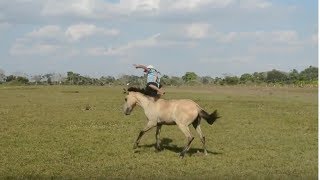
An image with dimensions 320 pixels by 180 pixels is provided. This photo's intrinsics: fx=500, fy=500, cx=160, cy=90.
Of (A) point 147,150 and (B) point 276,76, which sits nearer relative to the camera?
(A) point 147,150

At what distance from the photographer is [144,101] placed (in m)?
13.3

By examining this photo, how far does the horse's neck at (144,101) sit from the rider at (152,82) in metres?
0.60

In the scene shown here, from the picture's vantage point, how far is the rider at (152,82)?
14.1 m

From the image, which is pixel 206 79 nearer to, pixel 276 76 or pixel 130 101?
pixel 276 76

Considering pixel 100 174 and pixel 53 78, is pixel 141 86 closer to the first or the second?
pixel 100 174

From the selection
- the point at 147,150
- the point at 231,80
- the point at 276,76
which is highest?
the point at 276,76

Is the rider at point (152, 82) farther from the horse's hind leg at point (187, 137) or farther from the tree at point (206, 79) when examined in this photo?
the tree at point (206, 79)

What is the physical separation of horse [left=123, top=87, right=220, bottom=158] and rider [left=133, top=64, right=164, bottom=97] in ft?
2.04

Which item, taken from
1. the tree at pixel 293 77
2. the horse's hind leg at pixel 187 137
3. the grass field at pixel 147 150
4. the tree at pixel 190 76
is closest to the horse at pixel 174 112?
the horse's hind leg at pixel 187 137

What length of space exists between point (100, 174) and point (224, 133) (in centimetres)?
801

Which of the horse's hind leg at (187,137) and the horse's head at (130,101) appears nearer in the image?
the horse's hind leg at (187,137)

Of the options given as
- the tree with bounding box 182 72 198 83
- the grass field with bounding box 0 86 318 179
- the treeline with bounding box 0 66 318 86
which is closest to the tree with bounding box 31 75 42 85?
→ the treeline with bounding box 0 66 318 86

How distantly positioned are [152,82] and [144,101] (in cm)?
105

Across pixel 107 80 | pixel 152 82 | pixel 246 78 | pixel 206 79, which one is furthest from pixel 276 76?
pixel 152 82
